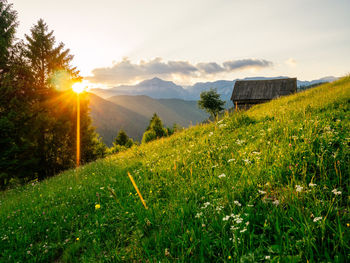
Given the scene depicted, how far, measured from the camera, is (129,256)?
91.3 inches

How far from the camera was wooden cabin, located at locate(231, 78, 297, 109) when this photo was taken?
34312mm

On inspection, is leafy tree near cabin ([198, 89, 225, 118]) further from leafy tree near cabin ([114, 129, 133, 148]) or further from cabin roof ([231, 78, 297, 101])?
leafy tree near cabin ([114, 129, 133, 148])

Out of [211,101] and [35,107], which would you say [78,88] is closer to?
[35,107]

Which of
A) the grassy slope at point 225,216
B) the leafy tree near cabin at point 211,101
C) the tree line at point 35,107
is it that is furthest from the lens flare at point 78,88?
the leafy tree near cabin at point 211,101

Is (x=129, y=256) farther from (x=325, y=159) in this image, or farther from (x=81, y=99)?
(x=81, y=99)

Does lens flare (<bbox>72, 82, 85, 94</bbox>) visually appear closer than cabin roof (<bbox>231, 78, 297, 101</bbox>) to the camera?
Yes

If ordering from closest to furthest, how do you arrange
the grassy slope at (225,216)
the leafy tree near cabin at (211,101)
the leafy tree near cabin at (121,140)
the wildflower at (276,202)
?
the grassy slope at (225,216)
the wildflower at (276,202)
the leafy tree near cabin at (121,140)
the leafy tree near cabin at (211,101)

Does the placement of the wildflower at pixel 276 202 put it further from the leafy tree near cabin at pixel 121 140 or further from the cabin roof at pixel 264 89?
the leafy tree near cabin at pixel 121 140

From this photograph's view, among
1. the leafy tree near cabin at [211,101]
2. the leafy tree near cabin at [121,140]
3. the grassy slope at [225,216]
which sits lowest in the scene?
the leafy tree near cabin at [121,140]

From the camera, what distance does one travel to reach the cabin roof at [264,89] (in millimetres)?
34312

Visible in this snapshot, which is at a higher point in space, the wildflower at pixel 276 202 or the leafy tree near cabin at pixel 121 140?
the wildflower at pixel 276 202

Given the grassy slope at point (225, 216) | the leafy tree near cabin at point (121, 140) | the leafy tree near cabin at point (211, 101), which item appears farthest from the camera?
the leafy tree near cabin at point (211, 101)

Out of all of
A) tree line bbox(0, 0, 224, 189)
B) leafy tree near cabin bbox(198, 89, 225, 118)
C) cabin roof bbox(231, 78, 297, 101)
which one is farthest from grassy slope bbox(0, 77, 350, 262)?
leafy tree near cabin bbox(198, 89, 225, 118)

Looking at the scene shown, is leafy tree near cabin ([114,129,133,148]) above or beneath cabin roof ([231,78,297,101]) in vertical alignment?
beneath
